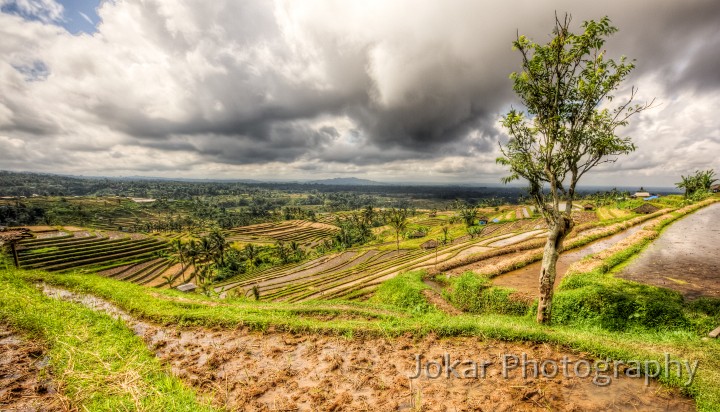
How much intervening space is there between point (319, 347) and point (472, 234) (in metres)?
70.6

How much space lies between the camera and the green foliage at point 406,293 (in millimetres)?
16844

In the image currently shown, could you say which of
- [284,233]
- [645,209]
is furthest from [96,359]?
[284,233]

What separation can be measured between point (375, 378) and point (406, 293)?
1184 cm

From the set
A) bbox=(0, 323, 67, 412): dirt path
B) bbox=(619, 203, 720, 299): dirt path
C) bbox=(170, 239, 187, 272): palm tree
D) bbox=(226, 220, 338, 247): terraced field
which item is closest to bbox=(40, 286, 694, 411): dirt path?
bbox=(0, 323, 67, 412): dirt path

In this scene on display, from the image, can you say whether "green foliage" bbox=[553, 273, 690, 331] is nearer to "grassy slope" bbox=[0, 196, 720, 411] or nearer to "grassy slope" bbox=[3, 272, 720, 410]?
"grassy slope" bbox=[0, 196, 720, 411]

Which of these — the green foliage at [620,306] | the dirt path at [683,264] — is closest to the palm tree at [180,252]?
the green foliage at [620,306]

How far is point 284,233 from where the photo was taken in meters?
142

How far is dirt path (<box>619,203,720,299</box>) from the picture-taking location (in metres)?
14.7

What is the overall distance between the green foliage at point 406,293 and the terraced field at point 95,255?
68.3m

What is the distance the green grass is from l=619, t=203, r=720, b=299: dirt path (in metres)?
21.9

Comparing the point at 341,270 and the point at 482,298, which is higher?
the point at 482,298

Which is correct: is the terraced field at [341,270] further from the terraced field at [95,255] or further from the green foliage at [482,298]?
the terraced field at [95,255]

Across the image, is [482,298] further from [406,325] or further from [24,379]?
[24,379]

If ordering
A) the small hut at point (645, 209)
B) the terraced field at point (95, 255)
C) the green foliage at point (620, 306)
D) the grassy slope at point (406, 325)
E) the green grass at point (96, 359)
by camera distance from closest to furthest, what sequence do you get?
1. the green grass at point (96, 359)
2. the grassy slope at point (406, 325)
3. the green foliage at point (620, 306)
4. the small hut at point (645, 209)
5. the terraced field at point (95, 255)
